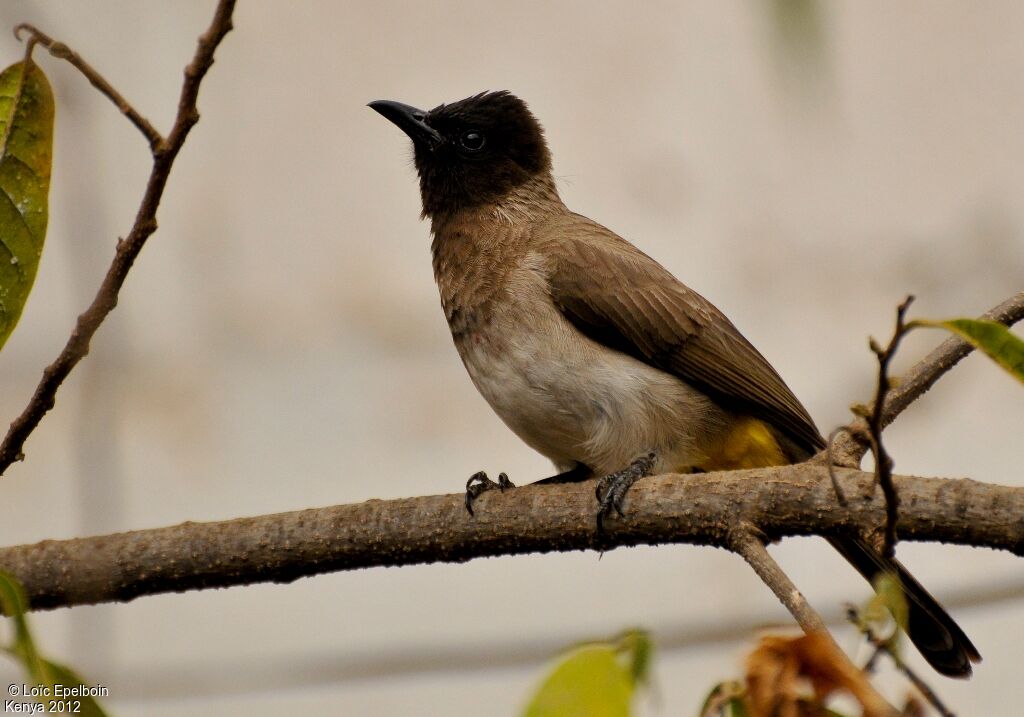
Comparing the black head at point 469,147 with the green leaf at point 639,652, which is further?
the black head at point 469,147

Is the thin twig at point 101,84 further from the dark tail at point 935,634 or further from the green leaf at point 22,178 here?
the dark tail at point 935,634

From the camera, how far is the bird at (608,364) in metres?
2.79

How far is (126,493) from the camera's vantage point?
14.8 ft

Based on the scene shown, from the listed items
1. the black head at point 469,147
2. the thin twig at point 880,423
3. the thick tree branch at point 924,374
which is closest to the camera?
the thin twig at point 880,423

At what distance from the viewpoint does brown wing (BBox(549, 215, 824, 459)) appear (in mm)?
2914

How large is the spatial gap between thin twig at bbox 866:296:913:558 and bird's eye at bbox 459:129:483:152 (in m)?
Answer: 2.21

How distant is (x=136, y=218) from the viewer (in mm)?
1672

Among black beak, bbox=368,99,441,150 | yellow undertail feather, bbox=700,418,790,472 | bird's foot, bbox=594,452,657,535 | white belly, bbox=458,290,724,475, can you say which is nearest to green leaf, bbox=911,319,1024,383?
bird's foot, bbox=594,452,657,535

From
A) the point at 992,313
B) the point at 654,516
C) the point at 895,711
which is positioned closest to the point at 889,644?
the point at 895,711

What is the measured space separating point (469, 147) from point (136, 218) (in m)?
1.94

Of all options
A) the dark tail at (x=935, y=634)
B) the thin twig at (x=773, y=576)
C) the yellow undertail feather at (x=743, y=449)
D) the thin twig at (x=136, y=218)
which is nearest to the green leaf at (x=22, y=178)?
the thin twig at (x=136, y=218)

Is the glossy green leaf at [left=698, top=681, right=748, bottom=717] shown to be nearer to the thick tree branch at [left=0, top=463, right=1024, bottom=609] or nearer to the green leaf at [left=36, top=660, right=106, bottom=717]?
the green leaf at [left=36, top=660, right=106, bottom=717]

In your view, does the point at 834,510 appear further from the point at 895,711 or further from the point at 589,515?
the point at 895,711

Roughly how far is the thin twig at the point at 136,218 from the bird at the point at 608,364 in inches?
38.7
